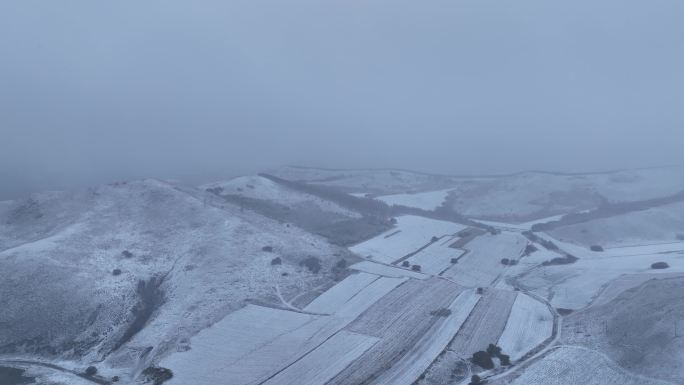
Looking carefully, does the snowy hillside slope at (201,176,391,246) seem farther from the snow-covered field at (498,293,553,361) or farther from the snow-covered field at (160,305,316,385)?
the snow-covered field at (498,293,553,361)

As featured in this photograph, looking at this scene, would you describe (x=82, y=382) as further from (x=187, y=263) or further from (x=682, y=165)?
(x=682, y=165)

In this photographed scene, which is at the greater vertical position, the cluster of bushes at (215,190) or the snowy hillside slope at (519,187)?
the snowy hillside slope at (519,187)

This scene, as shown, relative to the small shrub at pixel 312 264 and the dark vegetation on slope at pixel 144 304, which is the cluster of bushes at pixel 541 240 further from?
the dark vegetation on slope at pixel 144 304

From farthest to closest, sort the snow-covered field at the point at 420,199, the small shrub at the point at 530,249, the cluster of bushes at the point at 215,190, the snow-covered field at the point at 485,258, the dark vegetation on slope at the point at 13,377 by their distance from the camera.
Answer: the snow-covered field at the point at 420,199 < the cluster of bushes at the point at 215,190 < the small shrub at the point at 530,249 < the snow-covered field at the point at 485,258 < the dark vegetation on slope at the point at 13,377

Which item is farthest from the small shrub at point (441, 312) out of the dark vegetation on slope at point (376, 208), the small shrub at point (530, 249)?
the dark vegetation on slope at point (376, 208)

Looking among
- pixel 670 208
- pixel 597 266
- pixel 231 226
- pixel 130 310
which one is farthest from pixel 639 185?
pixel 130 310
